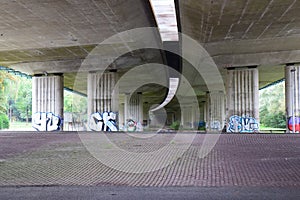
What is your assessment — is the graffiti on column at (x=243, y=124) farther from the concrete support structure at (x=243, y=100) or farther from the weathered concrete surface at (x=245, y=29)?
the weathered concrete surface at (x=245, y=29)

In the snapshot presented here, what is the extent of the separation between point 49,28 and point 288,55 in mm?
19073

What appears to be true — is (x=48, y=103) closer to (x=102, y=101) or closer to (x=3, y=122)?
(x=102, y=101)

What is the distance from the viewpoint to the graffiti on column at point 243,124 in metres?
29.8

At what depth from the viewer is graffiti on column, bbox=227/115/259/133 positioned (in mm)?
29750

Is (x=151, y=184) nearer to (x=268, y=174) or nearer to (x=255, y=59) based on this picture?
(x=268, y=174)

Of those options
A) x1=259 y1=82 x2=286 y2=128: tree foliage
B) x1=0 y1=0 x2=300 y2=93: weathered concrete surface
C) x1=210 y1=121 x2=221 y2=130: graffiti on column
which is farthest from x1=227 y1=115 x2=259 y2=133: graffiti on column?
x1=259 y1=82 x2=286 y2=128: tree foliage

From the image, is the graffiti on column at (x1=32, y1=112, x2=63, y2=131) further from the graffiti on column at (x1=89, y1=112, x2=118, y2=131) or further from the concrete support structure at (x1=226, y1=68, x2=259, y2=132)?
the concrete support structure at (x1=226, y1=68, x2=259, y2=132)

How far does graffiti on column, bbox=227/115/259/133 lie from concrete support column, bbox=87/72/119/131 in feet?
35.6

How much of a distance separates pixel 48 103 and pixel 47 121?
6.01ft

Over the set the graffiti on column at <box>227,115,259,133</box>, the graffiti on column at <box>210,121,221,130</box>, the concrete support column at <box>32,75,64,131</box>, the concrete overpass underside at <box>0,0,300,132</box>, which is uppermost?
the concrete overpass underside at <box>0,0,300,132</box>

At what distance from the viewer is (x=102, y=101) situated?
108ft

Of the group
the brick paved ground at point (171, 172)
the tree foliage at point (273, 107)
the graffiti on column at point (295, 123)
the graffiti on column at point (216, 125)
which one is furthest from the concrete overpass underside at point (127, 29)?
the tree foliage at point (273, 107)

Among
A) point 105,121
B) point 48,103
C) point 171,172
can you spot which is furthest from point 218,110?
point 171,172

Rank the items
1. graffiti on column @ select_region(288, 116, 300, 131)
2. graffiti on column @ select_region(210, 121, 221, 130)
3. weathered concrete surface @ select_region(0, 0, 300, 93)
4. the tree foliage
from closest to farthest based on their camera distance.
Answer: weathered concrete surface @ select_region(0, 0, 300, 93) < graffiti on column @ select_region(288, 116, 300, 131) < graffiti on column @ select_region(210, 121, 221, 130) < the tree foliage
